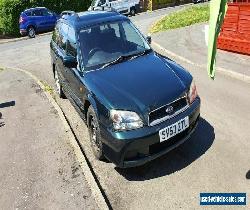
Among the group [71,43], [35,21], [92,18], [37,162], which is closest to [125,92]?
[37,162]

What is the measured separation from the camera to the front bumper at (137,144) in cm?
502

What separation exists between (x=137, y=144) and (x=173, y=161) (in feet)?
3.15

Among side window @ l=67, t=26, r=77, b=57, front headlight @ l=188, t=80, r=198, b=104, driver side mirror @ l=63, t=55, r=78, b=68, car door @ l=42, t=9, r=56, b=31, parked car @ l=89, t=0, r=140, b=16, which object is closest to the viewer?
front headlight @ l=188, t=80, r=198, b=104

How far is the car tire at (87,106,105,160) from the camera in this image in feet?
18.6

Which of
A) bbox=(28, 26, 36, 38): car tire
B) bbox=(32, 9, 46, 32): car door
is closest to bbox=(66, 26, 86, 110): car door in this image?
bbox=(28, 26, 36, 38): car tire

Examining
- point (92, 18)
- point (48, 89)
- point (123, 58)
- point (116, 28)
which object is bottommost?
point (48, 89)

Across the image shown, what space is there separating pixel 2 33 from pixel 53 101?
22.6 metres

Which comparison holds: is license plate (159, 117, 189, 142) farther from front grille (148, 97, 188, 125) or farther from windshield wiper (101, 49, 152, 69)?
windshield wiper (101, 49, 152, 69)

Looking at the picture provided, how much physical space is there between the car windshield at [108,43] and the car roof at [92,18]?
0.12 metres

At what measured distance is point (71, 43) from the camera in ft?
23.6

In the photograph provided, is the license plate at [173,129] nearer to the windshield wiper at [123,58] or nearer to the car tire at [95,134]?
the car tire at [95,134]

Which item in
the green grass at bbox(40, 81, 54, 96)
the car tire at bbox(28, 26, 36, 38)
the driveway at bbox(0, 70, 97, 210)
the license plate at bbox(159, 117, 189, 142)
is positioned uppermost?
the license plate at bbox(159, 117, 189, 142)

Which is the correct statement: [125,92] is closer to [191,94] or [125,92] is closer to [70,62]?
[191,94]

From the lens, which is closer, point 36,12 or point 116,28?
point 116,28
